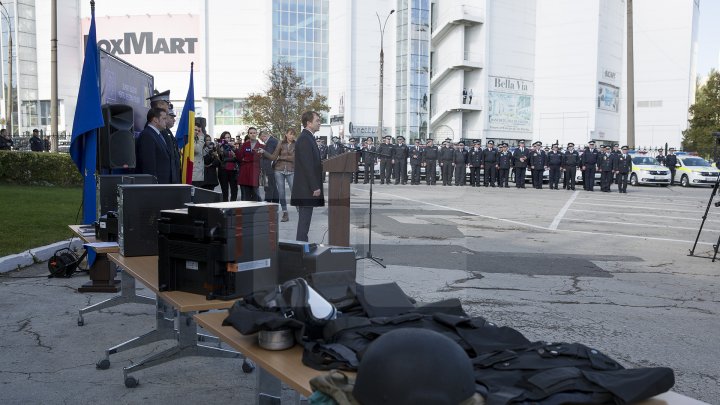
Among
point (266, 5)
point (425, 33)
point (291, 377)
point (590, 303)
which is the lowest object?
point (590, 303)

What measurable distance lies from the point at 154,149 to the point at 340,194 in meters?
2.61

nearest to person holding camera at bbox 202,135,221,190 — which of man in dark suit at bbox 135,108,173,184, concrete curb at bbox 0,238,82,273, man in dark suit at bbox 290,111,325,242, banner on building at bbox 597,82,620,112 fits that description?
A: concrete curb at bbox 0,238,82,273

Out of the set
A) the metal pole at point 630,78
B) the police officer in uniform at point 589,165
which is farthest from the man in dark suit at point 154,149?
Answer: the metal pole at point 630,78

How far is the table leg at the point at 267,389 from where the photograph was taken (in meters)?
3.49

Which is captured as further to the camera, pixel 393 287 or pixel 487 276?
pixel 487 276

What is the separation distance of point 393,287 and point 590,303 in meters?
4.41

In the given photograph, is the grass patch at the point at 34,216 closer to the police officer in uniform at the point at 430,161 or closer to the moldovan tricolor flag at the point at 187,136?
the moldovan tricolor flag at the point at 187,136

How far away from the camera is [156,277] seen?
13.9 feet

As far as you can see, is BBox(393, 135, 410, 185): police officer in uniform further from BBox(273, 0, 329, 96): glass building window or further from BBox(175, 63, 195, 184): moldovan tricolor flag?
BBox(273, 0, 329, 96): glass building window

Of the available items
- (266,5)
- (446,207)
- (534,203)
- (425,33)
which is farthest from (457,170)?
(266,5)

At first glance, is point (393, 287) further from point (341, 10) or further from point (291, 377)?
point (341, 10)

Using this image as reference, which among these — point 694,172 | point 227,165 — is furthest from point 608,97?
point 227,165

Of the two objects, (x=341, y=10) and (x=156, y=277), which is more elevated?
(x=341, y=10)

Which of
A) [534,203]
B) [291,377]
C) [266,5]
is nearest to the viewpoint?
[291,377]
